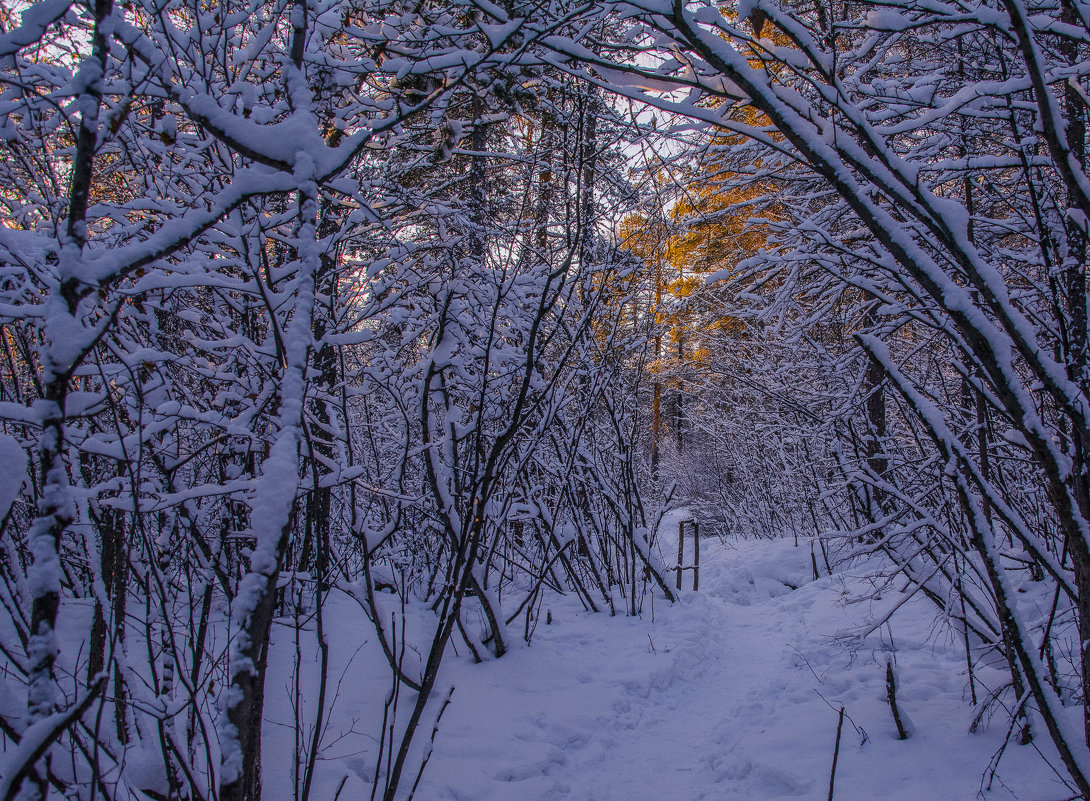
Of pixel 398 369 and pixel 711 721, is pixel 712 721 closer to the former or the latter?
pixel 711 721

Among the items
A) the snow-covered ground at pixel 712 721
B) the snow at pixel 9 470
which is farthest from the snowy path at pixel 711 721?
the snow at pixel 9 470

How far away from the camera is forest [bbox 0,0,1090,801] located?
1.28 meters

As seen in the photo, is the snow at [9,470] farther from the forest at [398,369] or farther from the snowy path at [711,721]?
the snowy path at [711,721]

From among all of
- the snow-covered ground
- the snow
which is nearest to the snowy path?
the snow-covered ground

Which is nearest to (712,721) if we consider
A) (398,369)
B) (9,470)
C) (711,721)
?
(711,721)

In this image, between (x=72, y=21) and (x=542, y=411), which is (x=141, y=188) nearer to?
(x=72, y=21)

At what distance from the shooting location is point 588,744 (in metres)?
3.01

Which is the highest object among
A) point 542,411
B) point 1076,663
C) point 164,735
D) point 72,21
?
point 72,21

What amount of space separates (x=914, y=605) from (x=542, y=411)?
3.57 meters

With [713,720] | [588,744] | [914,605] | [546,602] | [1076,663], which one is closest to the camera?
[1076,663]

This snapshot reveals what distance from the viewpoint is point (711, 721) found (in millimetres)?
3451

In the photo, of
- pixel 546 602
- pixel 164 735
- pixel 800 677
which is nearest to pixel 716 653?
pixel 800 677

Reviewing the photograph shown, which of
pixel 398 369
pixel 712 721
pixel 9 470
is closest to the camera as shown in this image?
pixel 9 470

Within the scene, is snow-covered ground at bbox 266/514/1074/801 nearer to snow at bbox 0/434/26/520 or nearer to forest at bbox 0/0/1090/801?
forest at bbox 0/0/1090/801
